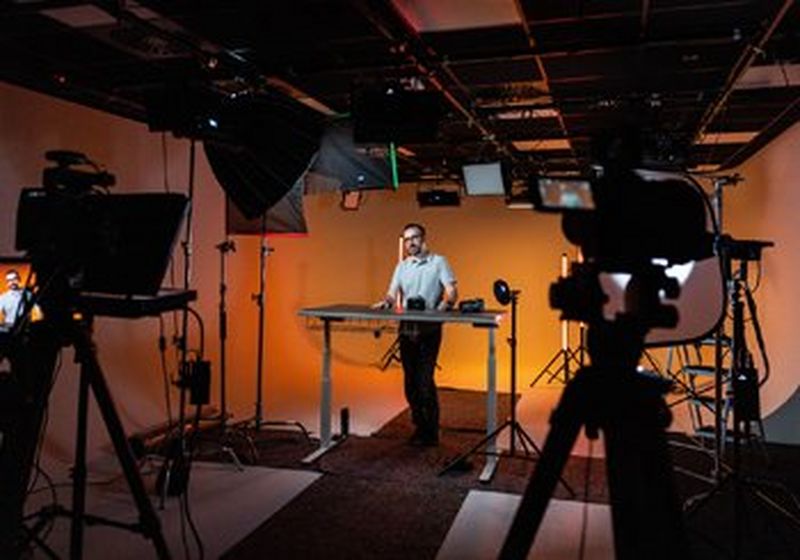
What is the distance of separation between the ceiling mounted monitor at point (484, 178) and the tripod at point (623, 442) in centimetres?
474

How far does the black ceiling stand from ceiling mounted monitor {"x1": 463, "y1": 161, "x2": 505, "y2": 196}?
590 mm

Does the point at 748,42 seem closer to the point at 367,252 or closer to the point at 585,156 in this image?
the point at 585,156

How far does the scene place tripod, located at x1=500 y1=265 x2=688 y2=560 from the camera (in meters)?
1.12

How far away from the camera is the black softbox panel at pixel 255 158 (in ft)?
9.32

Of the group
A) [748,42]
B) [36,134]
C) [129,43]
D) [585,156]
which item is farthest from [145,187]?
[585,156]

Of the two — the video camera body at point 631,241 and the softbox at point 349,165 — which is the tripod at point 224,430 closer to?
the softbox at point 349,165

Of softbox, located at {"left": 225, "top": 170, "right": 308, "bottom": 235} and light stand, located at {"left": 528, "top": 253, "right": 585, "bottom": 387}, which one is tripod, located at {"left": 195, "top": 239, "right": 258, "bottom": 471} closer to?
softbox, located at {"left": 225, "top": 170, "right": 308, "bottom": 235}

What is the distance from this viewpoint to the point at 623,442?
1153 mm

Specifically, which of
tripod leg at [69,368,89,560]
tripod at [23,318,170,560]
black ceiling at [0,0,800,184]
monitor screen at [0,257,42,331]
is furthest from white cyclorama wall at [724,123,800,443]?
monitor screen at [0,257,42,331]

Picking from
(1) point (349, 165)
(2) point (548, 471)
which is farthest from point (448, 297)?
(2) point (548, 471)

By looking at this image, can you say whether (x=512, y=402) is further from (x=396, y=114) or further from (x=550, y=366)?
(x=550, y=366)

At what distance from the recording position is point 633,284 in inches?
46.6

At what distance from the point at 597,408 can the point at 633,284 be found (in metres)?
0.23

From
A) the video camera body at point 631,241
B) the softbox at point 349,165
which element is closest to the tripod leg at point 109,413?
the video camera body at point 631,241
